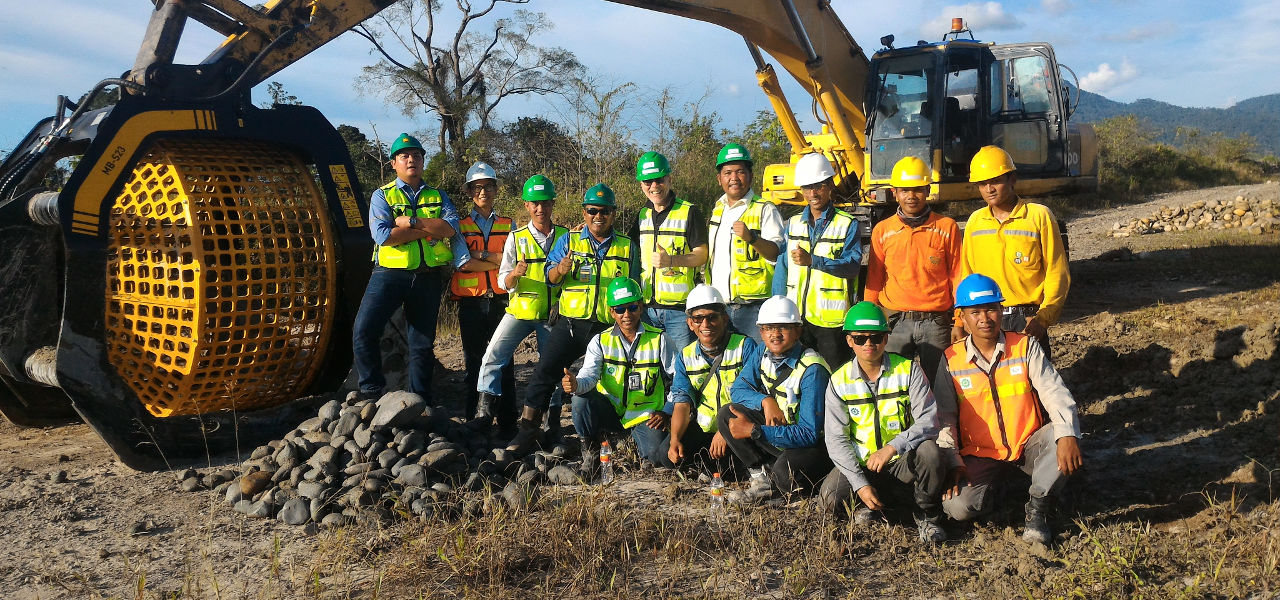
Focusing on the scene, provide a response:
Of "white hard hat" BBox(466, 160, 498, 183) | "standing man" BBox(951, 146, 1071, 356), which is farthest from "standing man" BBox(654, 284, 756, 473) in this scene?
"white hard hat" BBox(466, 160, 498, 183)

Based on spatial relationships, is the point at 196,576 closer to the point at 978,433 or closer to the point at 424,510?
the point at 424,510

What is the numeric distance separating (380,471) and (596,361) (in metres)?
1.32

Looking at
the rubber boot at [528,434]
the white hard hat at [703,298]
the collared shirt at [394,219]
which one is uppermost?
the collared shirt at [394,219]

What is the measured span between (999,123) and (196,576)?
27.0 feet

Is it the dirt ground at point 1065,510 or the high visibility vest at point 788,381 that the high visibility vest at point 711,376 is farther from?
the dirt ground at point 1065,510

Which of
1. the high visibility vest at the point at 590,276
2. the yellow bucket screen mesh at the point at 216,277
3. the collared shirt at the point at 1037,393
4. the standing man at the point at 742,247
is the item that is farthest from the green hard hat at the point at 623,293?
the yellow bucket screen mesh at the point at 216,277

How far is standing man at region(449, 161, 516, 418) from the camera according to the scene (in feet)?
20.3

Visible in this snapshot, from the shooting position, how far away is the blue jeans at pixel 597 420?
5.33m


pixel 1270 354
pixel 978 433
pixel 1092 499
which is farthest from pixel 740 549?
pixel 1270 354

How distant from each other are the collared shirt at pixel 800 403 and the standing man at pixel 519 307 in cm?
163

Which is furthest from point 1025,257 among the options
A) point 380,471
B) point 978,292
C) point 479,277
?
point 380,471

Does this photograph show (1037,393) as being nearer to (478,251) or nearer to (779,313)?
(779,313)

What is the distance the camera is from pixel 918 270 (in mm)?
4895

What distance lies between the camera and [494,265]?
621cm
